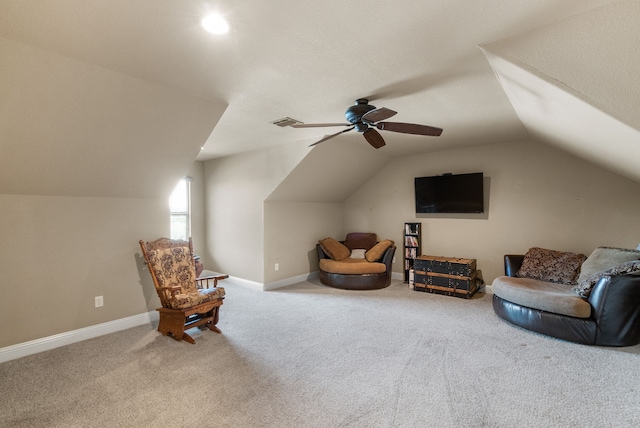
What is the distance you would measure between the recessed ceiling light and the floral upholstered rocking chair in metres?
2.47

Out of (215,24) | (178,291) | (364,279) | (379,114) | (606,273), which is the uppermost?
(215,24)

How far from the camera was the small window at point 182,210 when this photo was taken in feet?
19.6

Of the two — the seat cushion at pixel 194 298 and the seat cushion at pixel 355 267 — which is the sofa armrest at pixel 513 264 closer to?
the seat cushion at pixel 355 267

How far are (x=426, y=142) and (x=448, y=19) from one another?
10.5ft

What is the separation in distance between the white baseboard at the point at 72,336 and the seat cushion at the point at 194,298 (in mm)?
878

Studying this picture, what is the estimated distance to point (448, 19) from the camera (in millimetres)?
1715

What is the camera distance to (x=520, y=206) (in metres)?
4.73

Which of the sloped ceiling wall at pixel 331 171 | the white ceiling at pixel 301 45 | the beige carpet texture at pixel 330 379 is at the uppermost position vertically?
the white ceiling at pixel 301 45

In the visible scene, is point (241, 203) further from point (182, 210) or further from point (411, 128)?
point (411, 128)

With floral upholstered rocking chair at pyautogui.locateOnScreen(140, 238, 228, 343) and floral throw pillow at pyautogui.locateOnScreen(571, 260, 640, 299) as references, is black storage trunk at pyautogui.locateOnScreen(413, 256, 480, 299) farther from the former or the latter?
floral upholstered rocking chair at pyautogui.locateOnScreen(140, 238, 228, 343)

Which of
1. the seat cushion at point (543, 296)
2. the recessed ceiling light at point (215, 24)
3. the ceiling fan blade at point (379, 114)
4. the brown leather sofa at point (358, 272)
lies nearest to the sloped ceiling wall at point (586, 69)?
the ceiling fan blade at point (379, 114)

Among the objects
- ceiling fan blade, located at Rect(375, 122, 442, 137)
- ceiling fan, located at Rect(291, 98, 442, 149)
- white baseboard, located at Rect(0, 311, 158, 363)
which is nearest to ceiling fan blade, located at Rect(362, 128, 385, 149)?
ceiling fan, located at Rect(291, 98, 442, 149)

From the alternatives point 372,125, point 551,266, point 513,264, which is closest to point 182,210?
point 372,125

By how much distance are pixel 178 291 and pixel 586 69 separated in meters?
3.77
